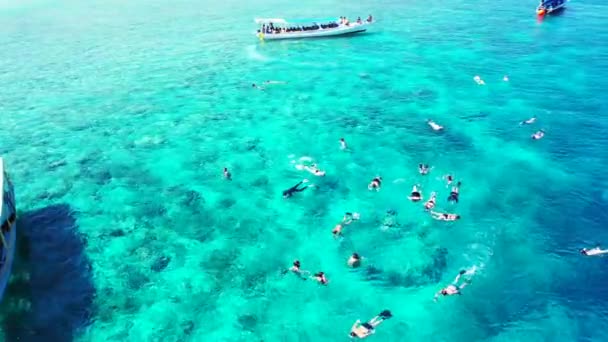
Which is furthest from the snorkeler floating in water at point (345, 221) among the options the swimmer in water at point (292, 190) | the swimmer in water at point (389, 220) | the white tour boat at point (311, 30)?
the white tour boat at point (311, 30)

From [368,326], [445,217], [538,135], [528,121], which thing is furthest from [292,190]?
[528,121]

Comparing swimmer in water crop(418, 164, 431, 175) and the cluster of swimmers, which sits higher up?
swimmer in water crop(418, 164, 431, 175)

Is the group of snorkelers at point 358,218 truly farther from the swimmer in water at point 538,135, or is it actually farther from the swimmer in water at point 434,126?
the swimmer in water at point 538,135

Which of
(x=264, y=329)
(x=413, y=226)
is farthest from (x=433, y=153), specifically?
(x=264, y=329)

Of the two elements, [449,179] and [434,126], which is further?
[434,126]

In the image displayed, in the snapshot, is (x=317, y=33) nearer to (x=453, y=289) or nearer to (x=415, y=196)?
(x=415, y=196)

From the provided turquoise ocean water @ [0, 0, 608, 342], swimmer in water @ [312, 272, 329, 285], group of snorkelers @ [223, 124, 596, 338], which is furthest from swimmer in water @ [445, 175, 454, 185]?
swimmer in water @ [312, 272, 329, 285]

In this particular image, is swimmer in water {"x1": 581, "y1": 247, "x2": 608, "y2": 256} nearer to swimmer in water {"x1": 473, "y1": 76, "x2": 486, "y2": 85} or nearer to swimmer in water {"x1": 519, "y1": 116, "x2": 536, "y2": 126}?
swimmer in water {"x1": 519, "y1": 116, "x2": 536, "y2": 126}
